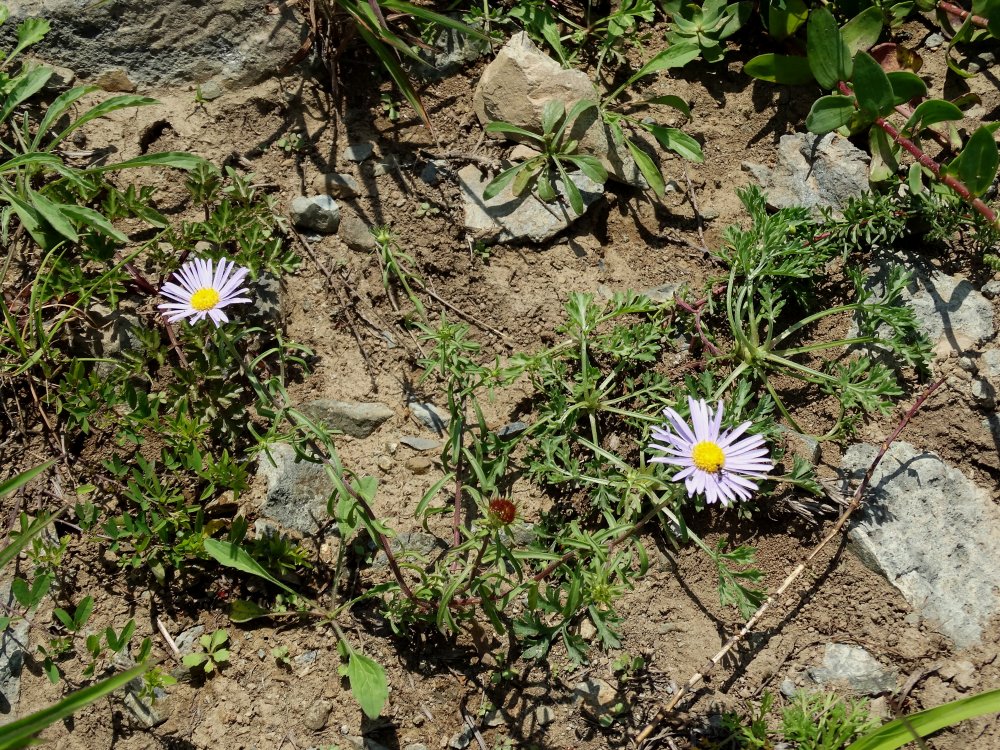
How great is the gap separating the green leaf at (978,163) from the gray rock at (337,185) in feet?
7.44

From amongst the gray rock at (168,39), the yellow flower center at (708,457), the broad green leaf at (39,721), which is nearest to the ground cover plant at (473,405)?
the yellow flower center at (708,457)

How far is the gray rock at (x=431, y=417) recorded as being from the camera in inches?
118

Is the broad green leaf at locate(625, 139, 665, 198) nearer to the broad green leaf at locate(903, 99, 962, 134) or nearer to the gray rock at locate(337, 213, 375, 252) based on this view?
the broad green leaf at locate(903, 99, 962, 134)

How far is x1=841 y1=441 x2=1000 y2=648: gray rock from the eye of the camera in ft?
9.21

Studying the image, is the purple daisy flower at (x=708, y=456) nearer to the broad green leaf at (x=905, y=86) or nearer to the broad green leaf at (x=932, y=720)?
the broad green leaf at (x=932, y=720)

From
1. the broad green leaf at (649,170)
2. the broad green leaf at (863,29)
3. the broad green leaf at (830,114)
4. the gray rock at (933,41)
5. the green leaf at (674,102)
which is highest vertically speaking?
the gray rock at (933,41)

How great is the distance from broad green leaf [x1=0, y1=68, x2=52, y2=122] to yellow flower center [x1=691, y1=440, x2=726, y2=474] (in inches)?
104

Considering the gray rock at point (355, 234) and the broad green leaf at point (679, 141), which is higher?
the broad green leaf at point (679, 141)

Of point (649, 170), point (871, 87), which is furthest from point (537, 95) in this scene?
point (871, 87)

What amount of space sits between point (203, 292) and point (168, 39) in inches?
46.8

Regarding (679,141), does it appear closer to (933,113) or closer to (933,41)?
(933,113)

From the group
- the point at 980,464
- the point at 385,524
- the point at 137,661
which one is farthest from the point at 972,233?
the point at 137,661

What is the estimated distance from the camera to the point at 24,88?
117 inches

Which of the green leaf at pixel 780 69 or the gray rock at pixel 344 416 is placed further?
the green leaf at pixel 780 69
